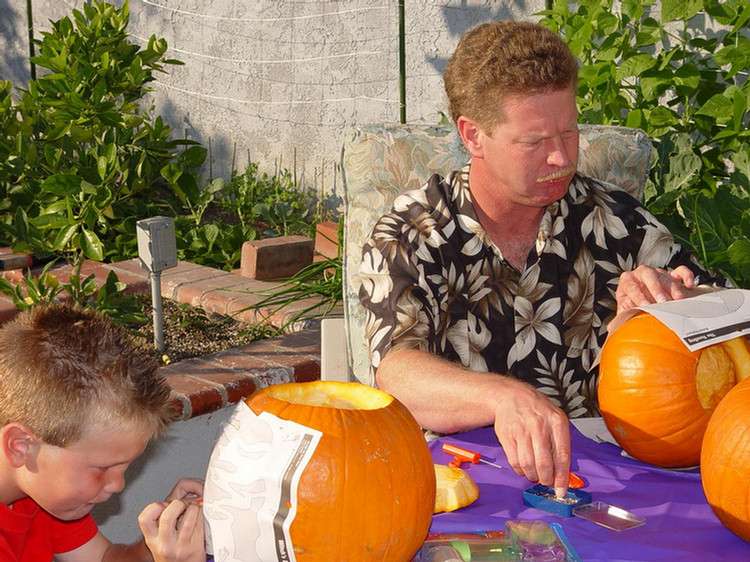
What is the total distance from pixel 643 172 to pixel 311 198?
2622 millimetres

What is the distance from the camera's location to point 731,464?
135cm

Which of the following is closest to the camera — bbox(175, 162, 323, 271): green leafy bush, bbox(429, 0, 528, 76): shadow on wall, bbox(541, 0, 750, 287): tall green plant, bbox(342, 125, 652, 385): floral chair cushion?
bbox(342, 125, 652, 385): floral chair cushion

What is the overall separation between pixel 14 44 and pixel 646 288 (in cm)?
548

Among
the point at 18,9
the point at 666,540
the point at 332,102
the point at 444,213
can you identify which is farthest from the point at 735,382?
the point at 18,9

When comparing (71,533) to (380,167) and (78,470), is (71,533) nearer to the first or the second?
(78,470)

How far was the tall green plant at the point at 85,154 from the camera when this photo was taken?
4.17 metres

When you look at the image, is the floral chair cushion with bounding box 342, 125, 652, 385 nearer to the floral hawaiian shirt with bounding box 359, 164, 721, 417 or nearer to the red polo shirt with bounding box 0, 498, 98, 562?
the floral hawaiian shirt with bounding box 359, 164, 721, 417

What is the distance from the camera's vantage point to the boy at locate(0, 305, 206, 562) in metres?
1.47

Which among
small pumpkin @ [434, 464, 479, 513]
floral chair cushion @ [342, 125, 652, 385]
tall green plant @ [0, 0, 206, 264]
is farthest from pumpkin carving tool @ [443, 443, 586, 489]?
tall green plant @ [0, 0, 206, 264]

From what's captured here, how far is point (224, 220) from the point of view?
488 cm

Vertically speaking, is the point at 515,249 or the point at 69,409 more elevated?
the point at 515,249

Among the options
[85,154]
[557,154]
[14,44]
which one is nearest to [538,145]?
[557,154]

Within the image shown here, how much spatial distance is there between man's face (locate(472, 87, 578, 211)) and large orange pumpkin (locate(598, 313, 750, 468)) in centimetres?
54

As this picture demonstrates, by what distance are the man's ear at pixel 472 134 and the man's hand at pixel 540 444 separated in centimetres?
92
